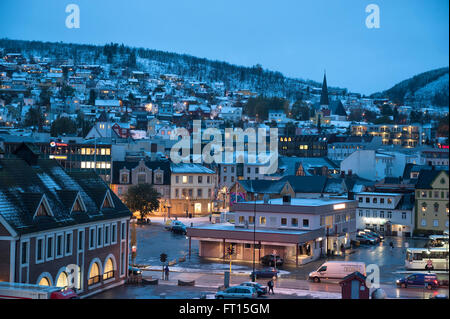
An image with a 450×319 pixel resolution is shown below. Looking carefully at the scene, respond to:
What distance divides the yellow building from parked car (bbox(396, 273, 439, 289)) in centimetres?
1316

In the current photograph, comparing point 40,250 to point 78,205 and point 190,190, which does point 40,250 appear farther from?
point 190,190

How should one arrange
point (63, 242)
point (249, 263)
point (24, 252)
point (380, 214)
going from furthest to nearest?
point (380, 214) < point (249, 263) < point (63, 242) < point (24, 252)

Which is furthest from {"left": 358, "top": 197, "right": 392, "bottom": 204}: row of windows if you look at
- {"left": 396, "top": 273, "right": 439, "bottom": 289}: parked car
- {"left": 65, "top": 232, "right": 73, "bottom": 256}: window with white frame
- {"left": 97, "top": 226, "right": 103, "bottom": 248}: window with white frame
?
{"left": 65, "top": 232, "right": 73, "bottom": 256}: window with white frame

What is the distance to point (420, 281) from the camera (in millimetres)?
24484

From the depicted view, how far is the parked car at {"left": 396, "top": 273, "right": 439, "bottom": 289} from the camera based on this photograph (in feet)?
79.6

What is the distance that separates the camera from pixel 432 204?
133ft

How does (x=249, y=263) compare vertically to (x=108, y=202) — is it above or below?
below

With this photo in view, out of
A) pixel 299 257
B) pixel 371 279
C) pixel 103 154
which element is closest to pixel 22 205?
pixel 371 279

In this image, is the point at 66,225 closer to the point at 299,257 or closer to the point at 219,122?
the point at 299,257

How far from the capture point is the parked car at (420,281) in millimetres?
24250

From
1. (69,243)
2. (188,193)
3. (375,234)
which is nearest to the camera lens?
(69,243)

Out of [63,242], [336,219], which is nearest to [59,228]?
[63,242]

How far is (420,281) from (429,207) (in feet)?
56.1

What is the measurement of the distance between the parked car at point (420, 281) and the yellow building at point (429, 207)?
1316 cm
